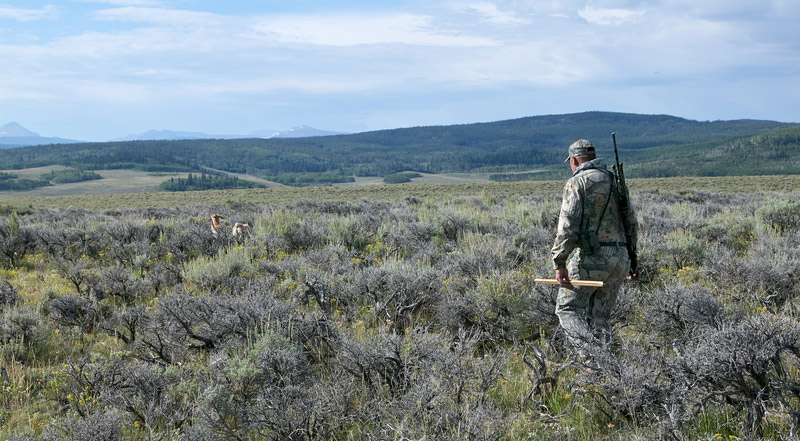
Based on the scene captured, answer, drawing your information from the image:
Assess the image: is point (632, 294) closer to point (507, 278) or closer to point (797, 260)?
point (507, 278)

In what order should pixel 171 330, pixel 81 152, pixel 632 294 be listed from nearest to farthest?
pixel 171 330, pixel 632 294, pixel 81 152

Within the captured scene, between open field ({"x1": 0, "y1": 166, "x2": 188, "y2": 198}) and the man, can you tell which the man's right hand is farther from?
open field ({"x1": 0, "y1": 166, "x2": 188, "y2": 198})

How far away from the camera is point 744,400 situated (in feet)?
9.80

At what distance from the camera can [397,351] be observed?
364 cm

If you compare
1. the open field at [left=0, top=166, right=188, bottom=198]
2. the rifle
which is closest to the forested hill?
the open field at [left=0, top=166, right=188, bottom=198]

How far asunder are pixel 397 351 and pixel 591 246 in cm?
175

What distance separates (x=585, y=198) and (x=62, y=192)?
90.4 m

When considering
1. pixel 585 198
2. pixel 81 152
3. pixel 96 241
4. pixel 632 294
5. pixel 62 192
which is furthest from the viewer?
pixel 81 152

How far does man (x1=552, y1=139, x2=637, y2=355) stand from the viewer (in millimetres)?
3969

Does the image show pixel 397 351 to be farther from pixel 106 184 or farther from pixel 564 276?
pixel 106 184

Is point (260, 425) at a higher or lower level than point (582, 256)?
lower

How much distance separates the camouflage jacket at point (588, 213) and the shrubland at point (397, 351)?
0.81 m

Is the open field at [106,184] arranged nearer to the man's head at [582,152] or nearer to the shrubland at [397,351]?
the shrubland at [397,351]

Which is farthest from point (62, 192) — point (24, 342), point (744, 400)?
point (744, 400)
